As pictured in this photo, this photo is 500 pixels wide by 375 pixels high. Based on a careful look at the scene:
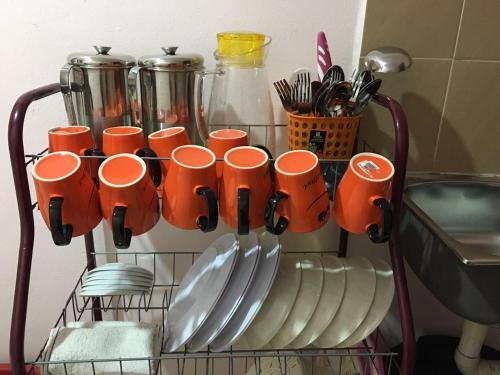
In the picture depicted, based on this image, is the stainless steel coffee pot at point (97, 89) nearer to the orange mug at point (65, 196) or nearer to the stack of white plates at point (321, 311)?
the orange mug at point (65, 196)

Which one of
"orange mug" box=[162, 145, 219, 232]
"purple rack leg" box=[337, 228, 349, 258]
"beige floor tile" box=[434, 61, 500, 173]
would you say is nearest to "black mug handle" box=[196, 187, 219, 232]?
"orange mug" box=[162, 145, 219, 232]

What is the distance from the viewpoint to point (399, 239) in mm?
749

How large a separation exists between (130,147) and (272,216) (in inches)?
11.7

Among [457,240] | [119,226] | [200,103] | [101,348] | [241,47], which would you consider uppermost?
[241,47]

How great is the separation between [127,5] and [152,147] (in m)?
0.38

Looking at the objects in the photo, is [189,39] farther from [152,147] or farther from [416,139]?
[416,139]

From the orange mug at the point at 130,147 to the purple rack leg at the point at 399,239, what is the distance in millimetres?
411

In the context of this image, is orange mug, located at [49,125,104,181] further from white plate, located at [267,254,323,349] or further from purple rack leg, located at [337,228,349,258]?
purple rack leg, located at [337,228,349,258]

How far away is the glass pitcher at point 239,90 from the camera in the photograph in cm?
88

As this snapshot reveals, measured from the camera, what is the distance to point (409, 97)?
1.02 metres

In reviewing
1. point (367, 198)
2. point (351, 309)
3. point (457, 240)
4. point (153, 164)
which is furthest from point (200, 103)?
point (457, 240)

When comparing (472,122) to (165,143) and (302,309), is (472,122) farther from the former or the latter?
(165,143)

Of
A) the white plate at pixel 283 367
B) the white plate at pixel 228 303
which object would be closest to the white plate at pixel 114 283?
the white plate at pixel 228 303

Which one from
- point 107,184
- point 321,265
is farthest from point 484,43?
point 107,184
